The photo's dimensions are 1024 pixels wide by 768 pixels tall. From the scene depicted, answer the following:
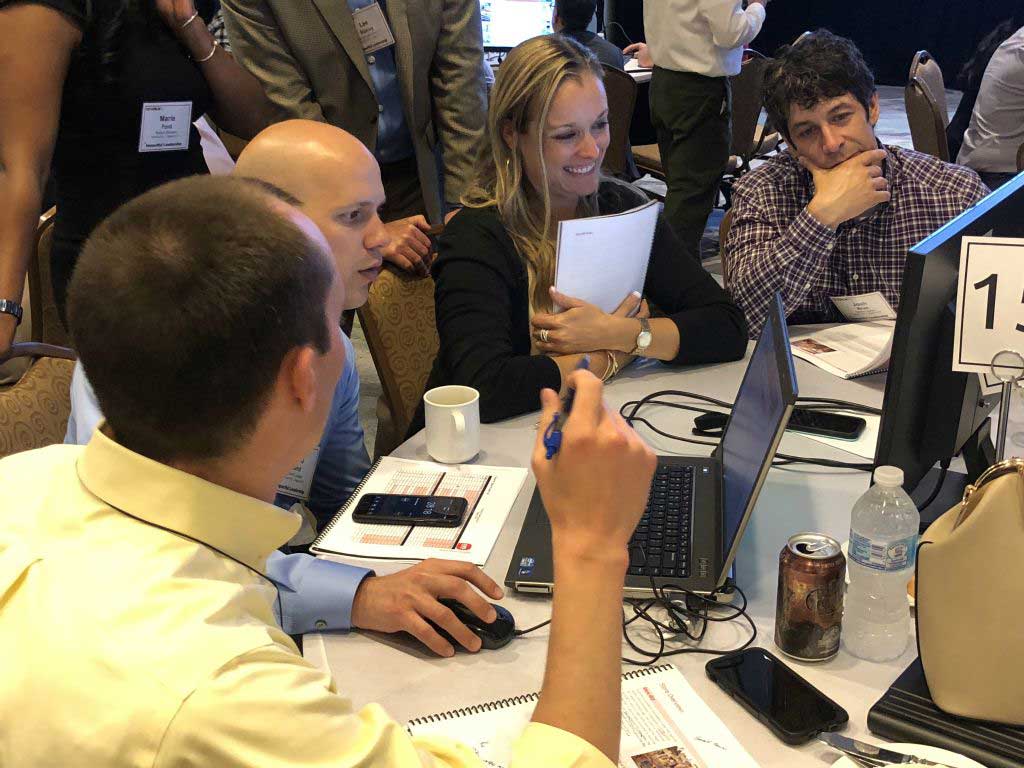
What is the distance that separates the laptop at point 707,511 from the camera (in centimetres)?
115

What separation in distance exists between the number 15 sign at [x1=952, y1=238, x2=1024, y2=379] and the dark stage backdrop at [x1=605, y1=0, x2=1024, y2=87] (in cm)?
853

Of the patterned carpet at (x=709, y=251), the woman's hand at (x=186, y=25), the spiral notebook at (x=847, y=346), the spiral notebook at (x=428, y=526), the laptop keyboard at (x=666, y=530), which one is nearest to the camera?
the laptop keyboard at (x=666, y=530)

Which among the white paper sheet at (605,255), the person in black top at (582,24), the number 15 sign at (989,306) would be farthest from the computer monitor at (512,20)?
the number 15 sign at (989,306)

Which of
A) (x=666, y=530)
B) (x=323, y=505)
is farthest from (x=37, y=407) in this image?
(x=666, y=530)

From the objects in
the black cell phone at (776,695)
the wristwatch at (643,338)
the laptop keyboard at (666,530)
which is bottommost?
the black cell phone at (776,695)

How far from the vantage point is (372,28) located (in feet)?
8.43

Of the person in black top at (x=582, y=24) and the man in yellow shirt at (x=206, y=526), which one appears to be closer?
the man in yellow shirt at (x=206, y=526)

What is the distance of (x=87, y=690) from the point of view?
27.9 inches

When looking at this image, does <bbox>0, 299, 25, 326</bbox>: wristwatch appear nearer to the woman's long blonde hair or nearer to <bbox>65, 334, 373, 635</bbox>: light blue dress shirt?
<bbox>65, 334, 373, 635</bbox>: light blue dress shirt

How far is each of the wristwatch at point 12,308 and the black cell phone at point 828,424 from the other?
146 cm

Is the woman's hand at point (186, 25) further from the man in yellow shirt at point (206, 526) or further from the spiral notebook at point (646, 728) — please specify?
the spiral notebook at point (646, 728)

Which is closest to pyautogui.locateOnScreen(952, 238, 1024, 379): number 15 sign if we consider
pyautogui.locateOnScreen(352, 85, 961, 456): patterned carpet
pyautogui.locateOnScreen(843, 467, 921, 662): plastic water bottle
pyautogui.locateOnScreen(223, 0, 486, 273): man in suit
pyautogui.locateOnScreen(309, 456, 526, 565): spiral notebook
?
pyautogui.locateOnScreen(843, 467, 921, 662): plastic water bottle

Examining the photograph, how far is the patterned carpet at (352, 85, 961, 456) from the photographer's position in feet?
11.6

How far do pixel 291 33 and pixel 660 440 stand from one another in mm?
1541
